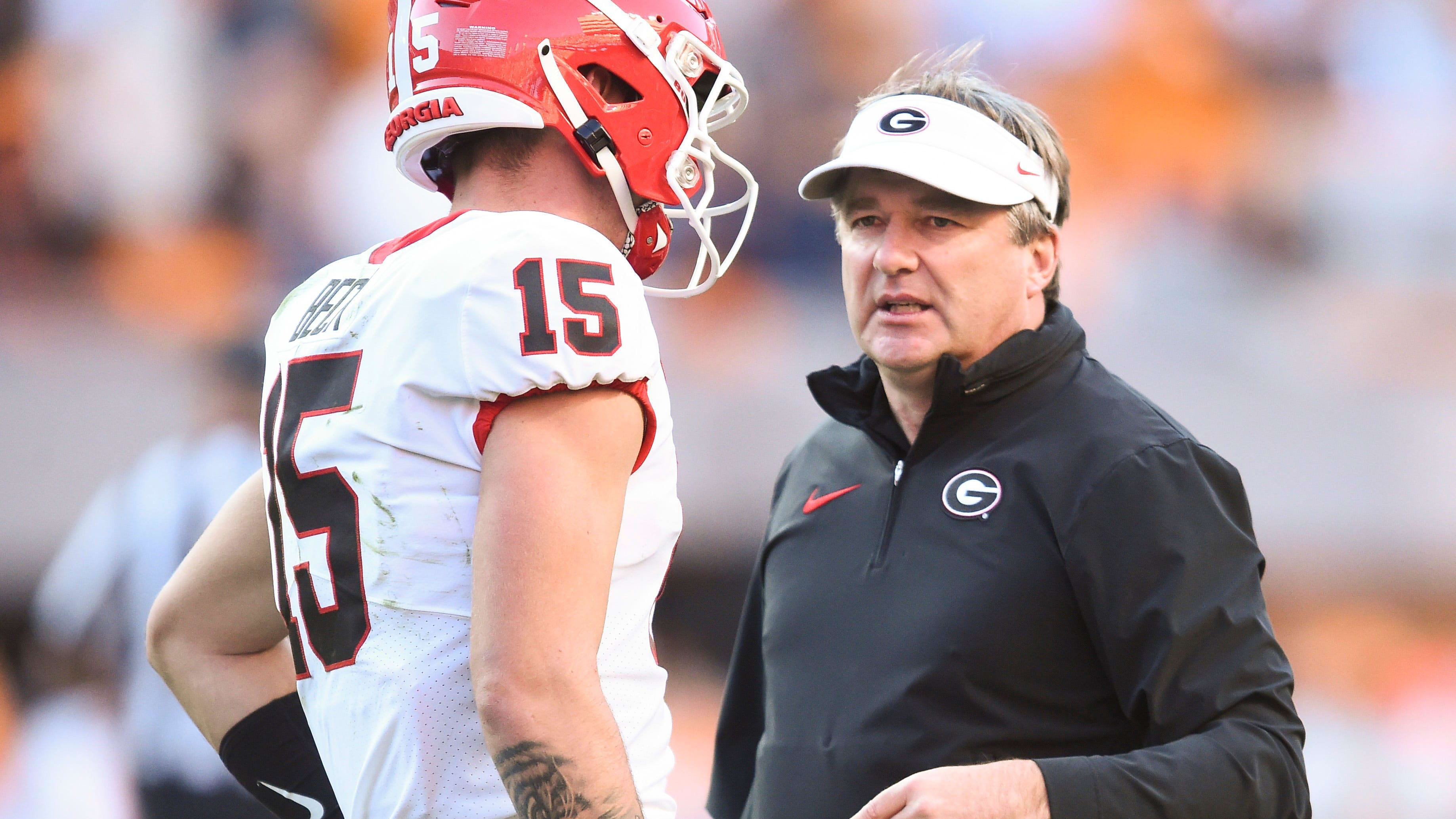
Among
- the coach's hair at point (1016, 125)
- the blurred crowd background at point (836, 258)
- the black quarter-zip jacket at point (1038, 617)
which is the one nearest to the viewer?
the black quarter-zip jacket at point (1038, 617)

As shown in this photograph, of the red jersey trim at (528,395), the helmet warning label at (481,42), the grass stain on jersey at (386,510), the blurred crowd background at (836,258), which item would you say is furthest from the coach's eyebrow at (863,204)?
the blurred crowd background at (836,258)

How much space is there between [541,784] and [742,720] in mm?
1198

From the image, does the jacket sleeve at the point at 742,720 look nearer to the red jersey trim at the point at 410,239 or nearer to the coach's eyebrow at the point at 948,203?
the coach's eyebrow at the point at 948,203

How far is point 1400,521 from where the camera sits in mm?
5117

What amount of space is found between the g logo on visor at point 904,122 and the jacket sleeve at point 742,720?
0.78 m

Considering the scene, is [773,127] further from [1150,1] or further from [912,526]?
[912,526]

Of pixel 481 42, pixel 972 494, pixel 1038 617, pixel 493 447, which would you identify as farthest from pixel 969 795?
pixel 481 42

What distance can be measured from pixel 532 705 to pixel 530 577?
13 cm

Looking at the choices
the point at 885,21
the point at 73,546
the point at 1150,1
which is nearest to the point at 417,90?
the point at 73,546

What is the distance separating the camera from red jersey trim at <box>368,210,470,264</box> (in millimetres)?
1600

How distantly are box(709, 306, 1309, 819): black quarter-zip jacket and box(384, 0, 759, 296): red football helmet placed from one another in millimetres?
594

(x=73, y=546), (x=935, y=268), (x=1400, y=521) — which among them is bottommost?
(x=73, y=546)

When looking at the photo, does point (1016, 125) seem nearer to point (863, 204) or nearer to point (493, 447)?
point (863, 204)

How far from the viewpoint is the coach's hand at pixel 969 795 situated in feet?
5.58
